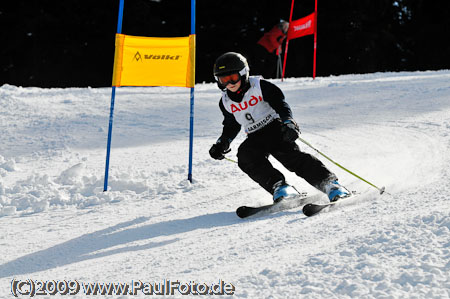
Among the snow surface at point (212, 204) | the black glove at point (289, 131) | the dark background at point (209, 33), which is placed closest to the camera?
the snow surface at point (212, 204)

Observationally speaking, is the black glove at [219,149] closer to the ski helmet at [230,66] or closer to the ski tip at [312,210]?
the ski helmet at [230,66]

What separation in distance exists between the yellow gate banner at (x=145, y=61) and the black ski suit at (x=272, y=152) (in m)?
0.84

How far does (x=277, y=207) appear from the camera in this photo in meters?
3.28

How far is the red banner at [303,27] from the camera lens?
9922 millimetres

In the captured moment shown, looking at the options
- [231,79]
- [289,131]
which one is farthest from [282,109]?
[231,79]

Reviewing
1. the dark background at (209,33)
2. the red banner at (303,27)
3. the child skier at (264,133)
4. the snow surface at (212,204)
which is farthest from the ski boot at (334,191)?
the dark background at (209,33)

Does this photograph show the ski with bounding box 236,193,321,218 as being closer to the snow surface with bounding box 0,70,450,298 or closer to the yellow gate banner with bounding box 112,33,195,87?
the snow surface with bounding box 0,70,450,298

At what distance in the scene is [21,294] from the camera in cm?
217

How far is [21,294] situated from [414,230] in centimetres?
184

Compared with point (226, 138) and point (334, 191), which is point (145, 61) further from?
point (334, 191)

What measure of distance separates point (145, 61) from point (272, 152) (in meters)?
1.48

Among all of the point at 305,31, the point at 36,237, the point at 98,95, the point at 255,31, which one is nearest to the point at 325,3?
the point at 255,31

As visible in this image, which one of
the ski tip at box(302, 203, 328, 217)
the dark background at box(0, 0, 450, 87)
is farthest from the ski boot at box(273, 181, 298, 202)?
the dark background at box(0, 0, 450, 87)

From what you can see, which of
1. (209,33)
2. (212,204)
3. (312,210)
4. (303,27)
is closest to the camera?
(312,210)
